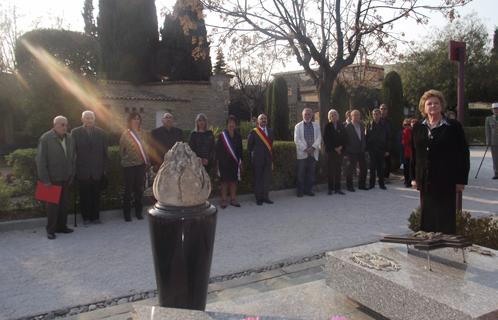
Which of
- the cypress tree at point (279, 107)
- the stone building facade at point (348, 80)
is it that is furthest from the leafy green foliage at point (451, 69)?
the cypress tree at point (279, 107)

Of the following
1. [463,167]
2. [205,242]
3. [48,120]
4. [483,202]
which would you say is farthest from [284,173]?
[48,120]

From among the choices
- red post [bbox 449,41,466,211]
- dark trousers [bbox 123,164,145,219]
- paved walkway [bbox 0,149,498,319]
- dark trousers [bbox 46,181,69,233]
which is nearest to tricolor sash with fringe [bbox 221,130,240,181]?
paved walkway [bbox 0,149,498,319]

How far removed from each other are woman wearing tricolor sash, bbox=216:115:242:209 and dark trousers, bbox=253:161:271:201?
18.8 inches

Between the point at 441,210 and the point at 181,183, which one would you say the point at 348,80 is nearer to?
the point at 441,210

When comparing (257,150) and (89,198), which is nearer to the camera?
(89,198)

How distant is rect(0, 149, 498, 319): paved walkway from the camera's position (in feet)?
Answer: 14.4

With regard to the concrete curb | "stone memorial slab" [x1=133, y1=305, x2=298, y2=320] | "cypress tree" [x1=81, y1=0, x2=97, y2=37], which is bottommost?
the concrete curb

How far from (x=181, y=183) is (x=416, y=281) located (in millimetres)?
2038

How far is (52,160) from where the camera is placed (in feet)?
20.8

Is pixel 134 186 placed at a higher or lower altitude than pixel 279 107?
lower

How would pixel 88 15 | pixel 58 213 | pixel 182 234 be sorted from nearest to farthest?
pixel 182 234, pixel 58 213, pixel 88 15

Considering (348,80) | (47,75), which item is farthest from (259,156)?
(348,80)

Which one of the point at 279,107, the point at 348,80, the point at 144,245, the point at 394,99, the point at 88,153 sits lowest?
the point at 144,245

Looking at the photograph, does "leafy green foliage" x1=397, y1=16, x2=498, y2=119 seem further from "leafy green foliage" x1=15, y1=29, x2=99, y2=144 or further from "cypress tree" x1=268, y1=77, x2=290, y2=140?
"leafy green foliage" x1=15, y1=29, x2=99, y2=144
